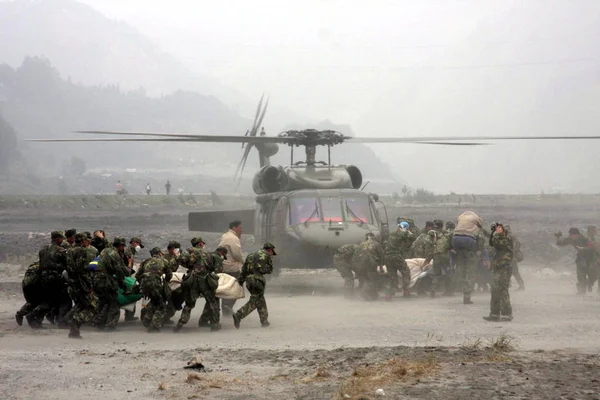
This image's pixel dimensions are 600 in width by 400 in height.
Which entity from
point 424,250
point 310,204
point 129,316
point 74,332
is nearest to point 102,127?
point 310,204

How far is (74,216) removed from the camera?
37625 millimetres

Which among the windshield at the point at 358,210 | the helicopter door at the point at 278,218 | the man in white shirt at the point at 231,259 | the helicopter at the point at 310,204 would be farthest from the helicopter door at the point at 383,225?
the man in white shirt at the point at 231,259

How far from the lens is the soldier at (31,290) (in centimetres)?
1139

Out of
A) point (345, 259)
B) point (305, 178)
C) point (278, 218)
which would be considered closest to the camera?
point (345, 259)

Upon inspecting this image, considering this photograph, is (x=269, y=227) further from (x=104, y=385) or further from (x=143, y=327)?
(x=104, y=385)

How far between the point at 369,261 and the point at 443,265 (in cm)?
160

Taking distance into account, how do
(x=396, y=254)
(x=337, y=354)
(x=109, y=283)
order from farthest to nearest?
(x=396, y=254) < (x=109, y=283) < (x=337, y=354)

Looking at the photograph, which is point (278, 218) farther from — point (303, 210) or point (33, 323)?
point (33, 323)

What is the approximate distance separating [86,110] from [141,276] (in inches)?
7211

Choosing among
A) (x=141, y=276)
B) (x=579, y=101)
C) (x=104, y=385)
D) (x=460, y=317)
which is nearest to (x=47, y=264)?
(x=141, y=276)

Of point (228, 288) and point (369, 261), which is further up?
point (369, 261)

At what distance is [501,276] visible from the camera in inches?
465

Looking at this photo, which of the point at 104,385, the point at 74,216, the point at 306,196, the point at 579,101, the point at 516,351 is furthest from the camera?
the point at 579,101

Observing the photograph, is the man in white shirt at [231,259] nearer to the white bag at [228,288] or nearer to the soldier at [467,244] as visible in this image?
the white bag at [228,288]
